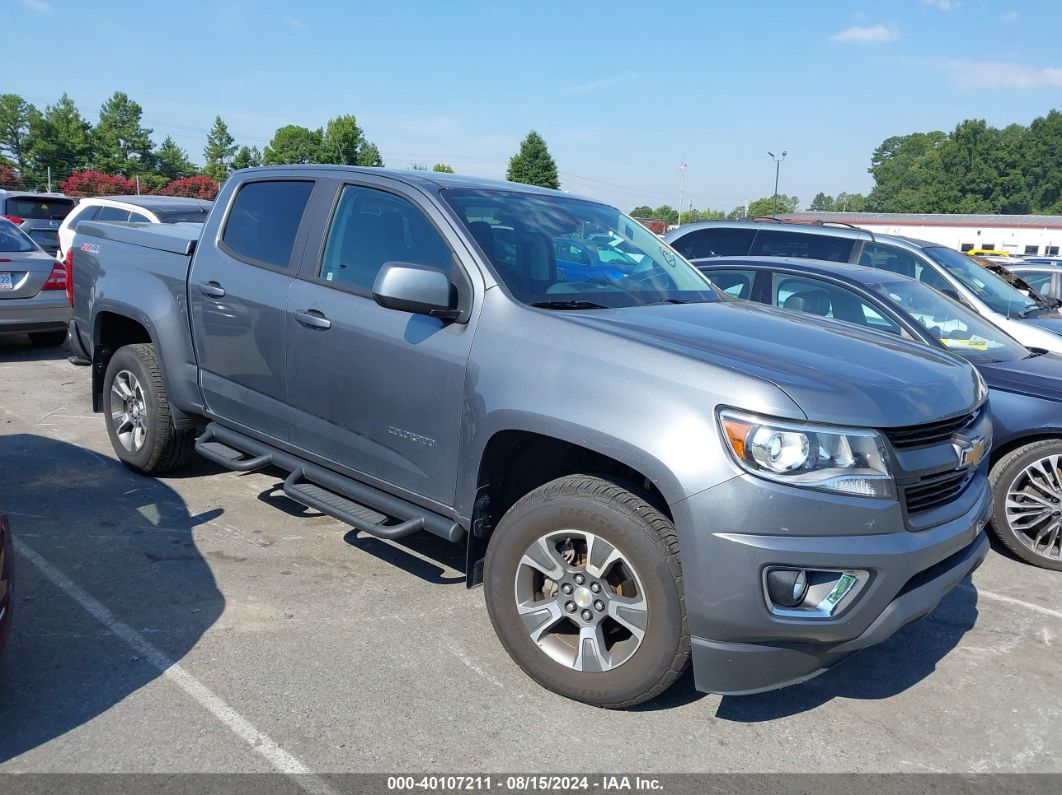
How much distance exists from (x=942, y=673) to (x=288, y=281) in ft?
11.4

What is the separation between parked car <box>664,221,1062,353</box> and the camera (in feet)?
23.9

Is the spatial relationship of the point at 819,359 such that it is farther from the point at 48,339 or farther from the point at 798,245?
the point at 48,339

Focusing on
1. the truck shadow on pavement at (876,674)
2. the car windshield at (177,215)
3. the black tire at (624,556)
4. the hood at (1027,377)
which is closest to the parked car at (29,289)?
the car windshield at (177,215)

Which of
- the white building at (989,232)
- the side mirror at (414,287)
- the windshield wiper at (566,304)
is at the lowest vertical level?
the windshield wiper at (566,304)

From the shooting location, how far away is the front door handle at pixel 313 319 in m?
4.02

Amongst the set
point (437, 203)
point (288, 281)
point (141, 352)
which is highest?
point (437, 203)

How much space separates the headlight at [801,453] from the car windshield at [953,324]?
3236 millimetres

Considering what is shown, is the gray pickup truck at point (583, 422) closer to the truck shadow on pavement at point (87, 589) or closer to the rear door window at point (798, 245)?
the truck shadow on pavement at point (87, 589)

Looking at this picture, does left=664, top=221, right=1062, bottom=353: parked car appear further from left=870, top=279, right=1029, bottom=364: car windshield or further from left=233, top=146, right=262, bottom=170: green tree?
left=233, top=146, right=262, bottom=170: green tree

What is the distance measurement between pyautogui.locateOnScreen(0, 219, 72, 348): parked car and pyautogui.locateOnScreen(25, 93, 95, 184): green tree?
65066 mm

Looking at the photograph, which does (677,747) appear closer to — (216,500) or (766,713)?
(766,713)

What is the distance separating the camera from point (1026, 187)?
111938mm

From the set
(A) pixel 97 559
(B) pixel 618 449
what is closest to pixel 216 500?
(A) pixel 97 559

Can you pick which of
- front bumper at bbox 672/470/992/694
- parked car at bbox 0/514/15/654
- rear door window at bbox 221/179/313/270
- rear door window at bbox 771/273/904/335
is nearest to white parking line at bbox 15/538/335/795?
parked car at bbox 0/514/15/654
